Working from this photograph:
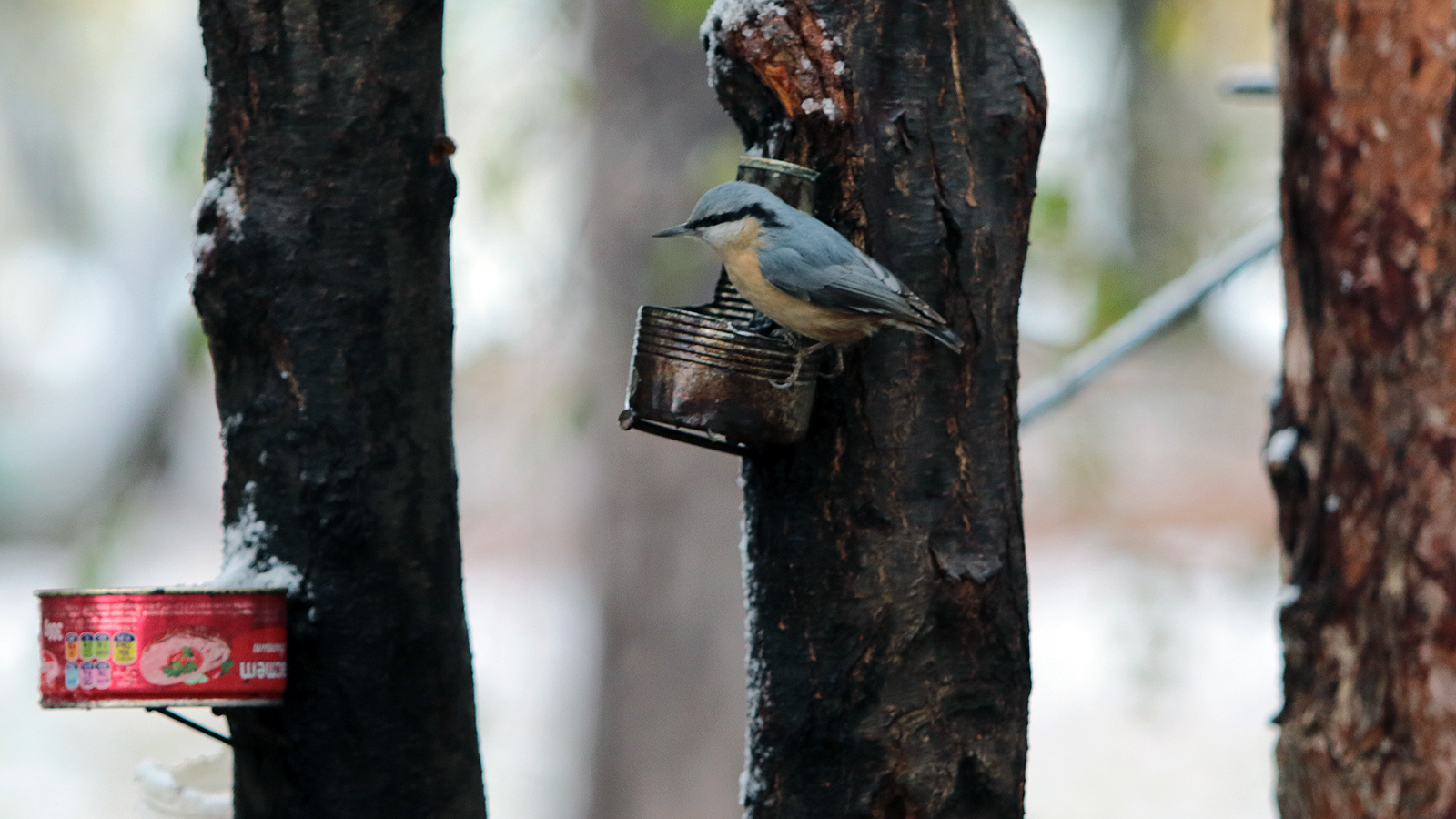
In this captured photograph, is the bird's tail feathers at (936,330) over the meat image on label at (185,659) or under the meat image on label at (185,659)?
over

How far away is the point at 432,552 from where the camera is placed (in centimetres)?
161

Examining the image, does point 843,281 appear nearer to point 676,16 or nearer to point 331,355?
point 331,355

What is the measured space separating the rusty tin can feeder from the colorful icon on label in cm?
61

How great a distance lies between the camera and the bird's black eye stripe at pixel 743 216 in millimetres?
1481

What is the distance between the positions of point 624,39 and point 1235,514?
27.2 ft

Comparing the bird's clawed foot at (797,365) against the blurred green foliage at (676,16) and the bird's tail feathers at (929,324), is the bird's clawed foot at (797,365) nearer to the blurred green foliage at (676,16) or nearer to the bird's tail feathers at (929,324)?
the bird's tail feathers at (929,324)

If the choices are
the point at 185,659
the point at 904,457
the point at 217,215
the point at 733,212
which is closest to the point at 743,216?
the point at 733,212

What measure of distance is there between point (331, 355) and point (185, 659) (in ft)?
1.29

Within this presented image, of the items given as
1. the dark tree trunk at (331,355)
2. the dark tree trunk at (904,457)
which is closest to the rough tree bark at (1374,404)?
the dark tree trunk at (904,457)

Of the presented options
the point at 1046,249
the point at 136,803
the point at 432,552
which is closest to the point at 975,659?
the point at 432,552

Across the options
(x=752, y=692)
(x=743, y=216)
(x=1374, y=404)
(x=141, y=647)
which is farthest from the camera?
(x=1374, y=404)

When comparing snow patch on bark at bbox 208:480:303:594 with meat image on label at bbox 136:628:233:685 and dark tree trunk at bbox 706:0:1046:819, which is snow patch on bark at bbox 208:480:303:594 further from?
dark tree trunk at bbox 706:0:1046:819

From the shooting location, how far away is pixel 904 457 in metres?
1.54

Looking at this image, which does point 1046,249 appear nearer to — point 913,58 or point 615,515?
point 615,515
